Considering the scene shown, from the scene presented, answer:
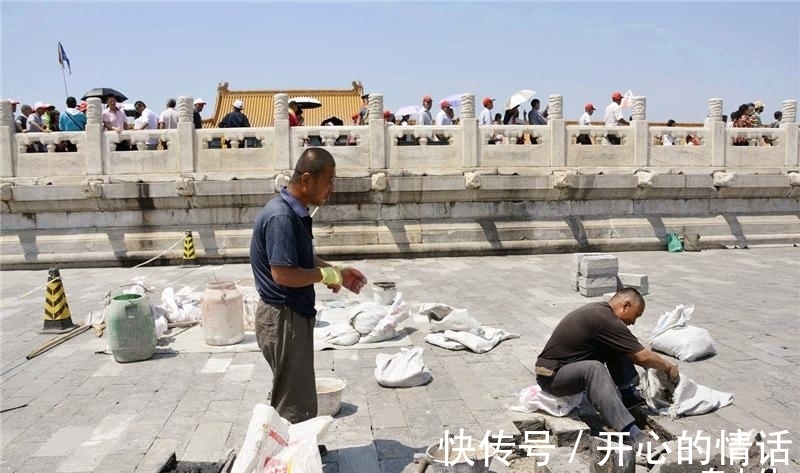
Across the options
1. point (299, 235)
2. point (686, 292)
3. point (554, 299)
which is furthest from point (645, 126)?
point (299, 235)

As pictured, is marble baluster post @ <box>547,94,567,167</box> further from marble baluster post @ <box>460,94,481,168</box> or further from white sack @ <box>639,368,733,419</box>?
white sack @ <box>639,368,733,419</box>

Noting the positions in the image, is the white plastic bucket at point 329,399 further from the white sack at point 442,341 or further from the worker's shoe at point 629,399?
the worker's shoe at point 629,399

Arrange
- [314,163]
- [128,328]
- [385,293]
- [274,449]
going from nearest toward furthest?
[274,449] → [314,163] → [128,328] → [385,293]

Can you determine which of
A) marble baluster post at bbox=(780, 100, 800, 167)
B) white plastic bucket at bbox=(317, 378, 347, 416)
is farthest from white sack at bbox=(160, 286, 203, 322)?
marble baluster post at bbox=(780, 100, 800, 167)

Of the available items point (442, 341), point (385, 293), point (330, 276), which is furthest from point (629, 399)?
point (385, 293)

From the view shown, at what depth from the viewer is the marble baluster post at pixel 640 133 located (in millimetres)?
13312

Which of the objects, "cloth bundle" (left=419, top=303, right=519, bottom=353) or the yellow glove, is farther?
"cloth bundle" (left=419, top=303, right=519, bottom=353)

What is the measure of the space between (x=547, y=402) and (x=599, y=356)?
531mm

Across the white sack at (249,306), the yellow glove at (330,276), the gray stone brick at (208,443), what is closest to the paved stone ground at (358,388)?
the gray stone brick at (208,443)

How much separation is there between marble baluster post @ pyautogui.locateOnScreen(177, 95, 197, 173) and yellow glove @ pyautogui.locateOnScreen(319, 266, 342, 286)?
9704mm

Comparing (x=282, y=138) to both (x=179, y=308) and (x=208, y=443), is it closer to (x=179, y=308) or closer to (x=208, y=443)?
(x=179, y=308)

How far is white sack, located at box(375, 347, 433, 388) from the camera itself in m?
5.34

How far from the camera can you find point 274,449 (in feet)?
10.6

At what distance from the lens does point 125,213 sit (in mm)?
12383
